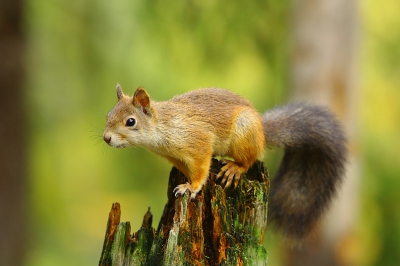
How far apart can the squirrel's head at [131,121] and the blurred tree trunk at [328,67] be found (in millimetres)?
3409

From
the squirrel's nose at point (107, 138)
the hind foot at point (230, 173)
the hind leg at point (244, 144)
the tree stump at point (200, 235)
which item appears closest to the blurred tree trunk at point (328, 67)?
the hind leg at point (244, 144)

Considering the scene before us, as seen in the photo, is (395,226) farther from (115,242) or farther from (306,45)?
(115,242)

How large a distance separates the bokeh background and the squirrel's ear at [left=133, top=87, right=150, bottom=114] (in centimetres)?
163

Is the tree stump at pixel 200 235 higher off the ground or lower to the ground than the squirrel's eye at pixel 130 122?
lower

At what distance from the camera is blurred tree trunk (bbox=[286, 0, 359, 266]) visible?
6324 mm

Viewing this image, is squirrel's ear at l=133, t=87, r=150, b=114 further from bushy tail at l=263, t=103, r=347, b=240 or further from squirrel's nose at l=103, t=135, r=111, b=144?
bushy tail at l=263, t=103, r=347, b=240

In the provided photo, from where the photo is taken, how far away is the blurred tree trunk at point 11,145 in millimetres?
6270

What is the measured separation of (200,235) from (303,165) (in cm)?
126

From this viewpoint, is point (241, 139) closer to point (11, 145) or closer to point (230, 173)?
point (230, 173)

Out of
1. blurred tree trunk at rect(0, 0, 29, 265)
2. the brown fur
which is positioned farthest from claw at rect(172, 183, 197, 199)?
blurred tree trunk at rect(0, 0, 29, 265)

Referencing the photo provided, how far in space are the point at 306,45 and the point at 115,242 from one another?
13.9 ft

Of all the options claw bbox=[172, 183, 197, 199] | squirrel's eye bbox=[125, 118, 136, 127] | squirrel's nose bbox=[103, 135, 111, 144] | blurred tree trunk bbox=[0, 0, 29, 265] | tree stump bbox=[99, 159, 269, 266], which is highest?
blurred tree trunk bbox=[0, 0, 29, 265]

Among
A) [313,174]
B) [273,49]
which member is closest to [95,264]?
[273,49]

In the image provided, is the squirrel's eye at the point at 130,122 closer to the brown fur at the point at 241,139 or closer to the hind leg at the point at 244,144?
the brown fur at the point at 241,139
